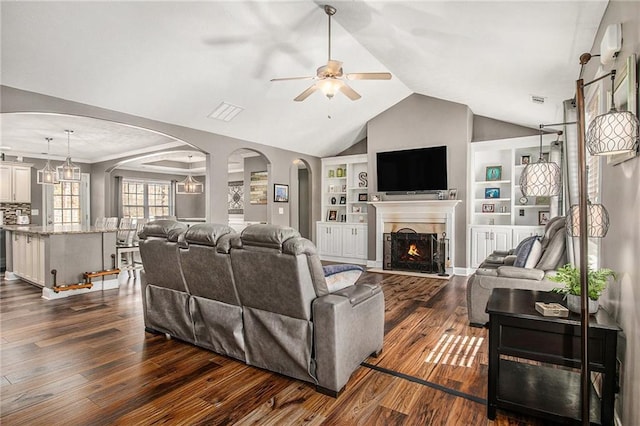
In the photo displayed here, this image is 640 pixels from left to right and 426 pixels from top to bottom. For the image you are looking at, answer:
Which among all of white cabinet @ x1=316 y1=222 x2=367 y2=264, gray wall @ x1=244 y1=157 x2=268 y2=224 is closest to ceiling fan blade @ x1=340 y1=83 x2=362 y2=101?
white cabinet @ x1=316 y1=222 x2=367 y2=264

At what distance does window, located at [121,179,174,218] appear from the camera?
10328 millimetres

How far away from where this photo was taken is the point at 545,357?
6.06ft

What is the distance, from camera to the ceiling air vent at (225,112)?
5258mm

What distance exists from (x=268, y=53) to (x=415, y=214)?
3.98 m

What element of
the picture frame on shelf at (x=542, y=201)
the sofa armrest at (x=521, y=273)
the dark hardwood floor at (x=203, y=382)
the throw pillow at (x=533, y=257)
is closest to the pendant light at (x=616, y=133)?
the dark hardwood floor at (x=203, y=382)

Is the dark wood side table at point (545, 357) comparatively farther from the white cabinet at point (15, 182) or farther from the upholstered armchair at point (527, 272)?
the white cabinet at point (15, 182)

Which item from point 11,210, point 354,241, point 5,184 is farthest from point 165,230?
point 11,210

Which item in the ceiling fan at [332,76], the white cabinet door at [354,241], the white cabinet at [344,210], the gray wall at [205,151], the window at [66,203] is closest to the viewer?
the ceiling fan at [332,76]

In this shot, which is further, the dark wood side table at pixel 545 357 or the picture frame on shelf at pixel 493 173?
the picture frame on shelf at pixel 493 173

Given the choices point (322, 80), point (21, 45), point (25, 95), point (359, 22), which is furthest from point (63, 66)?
point (359, 22)

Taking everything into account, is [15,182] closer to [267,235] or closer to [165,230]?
[165,230]

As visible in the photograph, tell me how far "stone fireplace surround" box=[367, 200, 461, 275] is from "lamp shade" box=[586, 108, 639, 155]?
15.0 feet

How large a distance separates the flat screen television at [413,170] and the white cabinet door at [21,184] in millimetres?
8010

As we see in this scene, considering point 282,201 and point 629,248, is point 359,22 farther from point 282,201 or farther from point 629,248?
point 282,201
